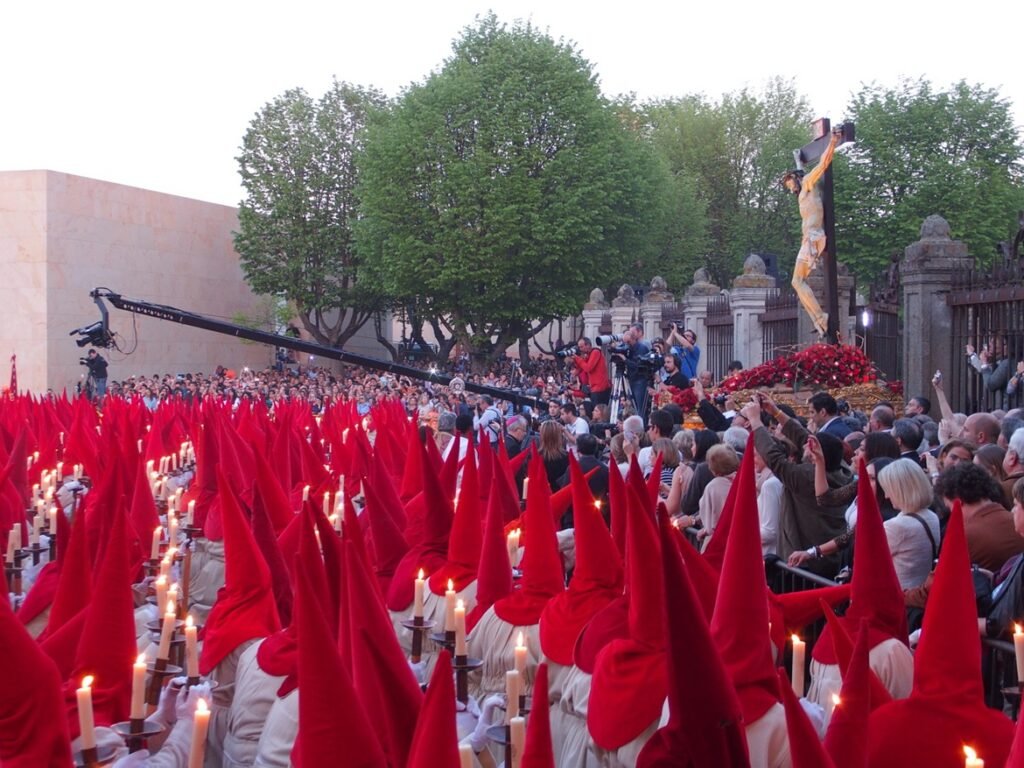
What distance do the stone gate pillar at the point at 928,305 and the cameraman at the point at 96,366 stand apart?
1610 cm

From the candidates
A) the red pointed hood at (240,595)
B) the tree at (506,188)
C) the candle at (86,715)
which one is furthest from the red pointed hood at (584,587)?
the tree at (506,188)

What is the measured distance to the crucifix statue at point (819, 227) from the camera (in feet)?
55.6

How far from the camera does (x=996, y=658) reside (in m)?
5.04

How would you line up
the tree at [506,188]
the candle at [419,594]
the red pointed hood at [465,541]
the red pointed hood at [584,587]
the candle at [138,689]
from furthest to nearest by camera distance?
1. the tree at [506,188]
2. the red pointed hood at [465,541]
3. the red pointed hood at [584,587]
4. the candle at [419,594]
5. the candle at [138,689]

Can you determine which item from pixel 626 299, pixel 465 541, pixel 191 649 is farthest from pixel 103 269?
pixel 191 649

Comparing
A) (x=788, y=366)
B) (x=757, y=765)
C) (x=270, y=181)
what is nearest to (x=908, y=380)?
(x=788, y=366)

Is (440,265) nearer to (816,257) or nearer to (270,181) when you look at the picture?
→ (270,181)

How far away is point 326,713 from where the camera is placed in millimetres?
2988

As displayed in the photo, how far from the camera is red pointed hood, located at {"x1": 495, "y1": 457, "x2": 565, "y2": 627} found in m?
5.62

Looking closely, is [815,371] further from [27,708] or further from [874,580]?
[27,708]

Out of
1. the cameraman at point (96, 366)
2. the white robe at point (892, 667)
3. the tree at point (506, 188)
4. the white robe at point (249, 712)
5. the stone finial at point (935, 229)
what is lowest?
the white robe at point (249, 712)

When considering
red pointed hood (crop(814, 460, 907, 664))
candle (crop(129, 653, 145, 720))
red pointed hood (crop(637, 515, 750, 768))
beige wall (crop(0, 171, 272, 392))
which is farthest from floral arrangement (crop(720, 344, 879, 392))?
beige wall (crop(0, 171, 272, 392))

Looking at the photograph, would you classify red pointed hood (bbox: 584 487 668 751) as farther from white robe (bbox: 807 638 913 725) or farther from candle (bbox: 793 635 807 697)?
white robe (bbox: 807 638 913 725)

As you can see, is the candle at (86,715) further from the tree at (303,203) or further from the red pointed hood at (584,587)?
the tree at (303,203)
